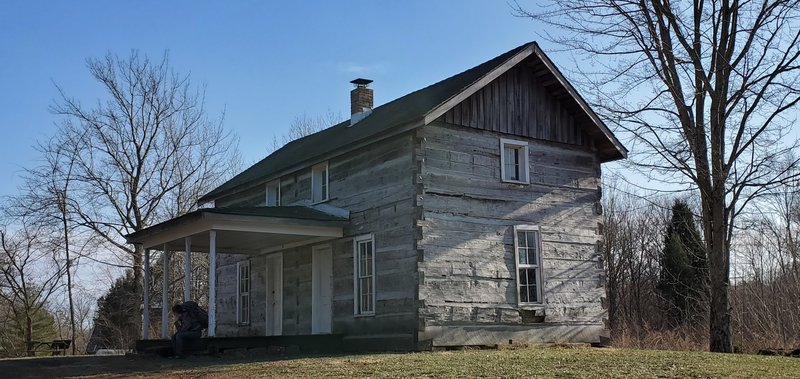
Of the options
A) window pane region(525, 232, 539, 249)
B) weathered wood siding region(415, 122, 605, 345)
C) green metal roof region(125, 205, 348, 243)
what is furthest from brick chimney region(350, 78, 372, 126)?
window pane region(525, 232, 539, 249)

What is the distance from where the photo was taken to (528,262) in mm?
17469

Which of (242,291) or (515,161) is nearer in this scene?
(515,161)

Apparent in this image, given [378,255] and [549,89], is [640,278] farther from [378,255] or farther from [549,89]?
[378,255]

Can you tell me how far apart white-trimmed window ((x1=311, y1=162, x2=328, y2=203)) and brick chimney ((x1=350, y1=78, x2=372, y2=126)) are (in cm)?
307

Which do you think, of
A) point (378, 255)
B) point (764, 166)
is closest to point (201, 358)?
point (378, 255)

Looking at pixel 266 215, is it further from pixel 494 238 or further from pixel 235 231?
pixel 494 238

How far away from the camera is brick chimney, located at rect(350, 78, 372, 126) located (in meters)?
22.8

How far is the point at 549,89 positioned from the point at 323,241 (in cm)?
661

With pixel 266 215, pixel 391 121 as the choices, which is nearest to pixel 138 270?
pixel 266 215

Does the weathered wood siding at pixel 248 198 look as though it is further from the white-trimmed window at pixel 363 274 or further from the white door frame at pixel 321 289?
the white-trimmed window at pixel 363 274

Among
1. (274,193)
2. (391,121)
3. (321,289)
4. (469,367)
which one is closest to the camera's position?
(469,367)

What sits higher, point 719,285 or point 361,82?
point 361,82

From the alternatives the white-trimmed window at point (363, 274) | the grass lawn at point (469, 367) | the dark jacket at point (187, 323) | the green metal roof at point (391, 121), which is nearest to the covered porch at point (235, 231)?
the dark jacket at point (187, 323)

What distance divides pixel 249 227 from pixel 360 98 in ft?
23.4
